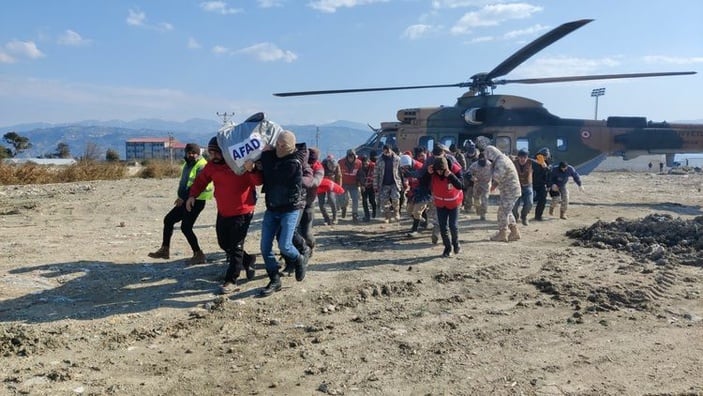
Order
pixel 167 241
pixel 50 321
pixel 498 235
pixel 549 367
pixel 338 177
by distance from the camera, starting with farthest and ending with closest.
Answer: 1. pixel 338 177
2. pixel 498 235
3. pixel 167 241
4. pixel 50 321
5. pixel 549 367

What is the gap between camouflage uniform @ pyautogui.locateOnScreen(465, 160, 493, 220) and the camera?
426 inches

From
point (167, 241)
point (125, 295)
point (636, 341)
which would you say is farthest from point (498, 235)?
point (125, 295)

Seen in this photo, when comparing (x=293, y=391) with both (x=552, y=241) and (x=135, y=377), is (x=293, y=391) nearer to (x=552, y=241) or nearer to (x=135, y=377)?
(x=135, y=377)

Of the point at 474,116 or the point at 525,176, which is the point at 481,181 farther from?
the point at 474,116

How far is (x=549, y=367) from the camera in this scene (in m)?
4.14

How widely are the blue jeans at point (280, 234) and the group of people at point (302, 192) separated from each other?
1 cm

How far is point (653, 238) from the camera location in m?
8.98

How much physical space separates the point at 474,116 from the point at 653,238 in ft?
24.2

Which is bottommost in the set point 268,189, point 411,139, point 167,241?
point 167,241

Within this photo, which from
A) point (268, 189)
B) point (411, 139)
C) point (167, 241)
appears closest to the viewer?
point (268, 189)

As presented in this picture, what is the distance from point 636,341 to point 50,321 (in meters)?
5.12

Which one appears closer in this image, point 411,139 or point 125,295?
point 125,295

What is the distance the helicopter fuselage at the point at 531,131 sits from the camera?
15.7 metres

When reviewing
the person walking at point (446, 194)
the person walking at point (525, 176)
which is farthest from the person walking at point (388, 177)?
the person walking at point (446, 194)
